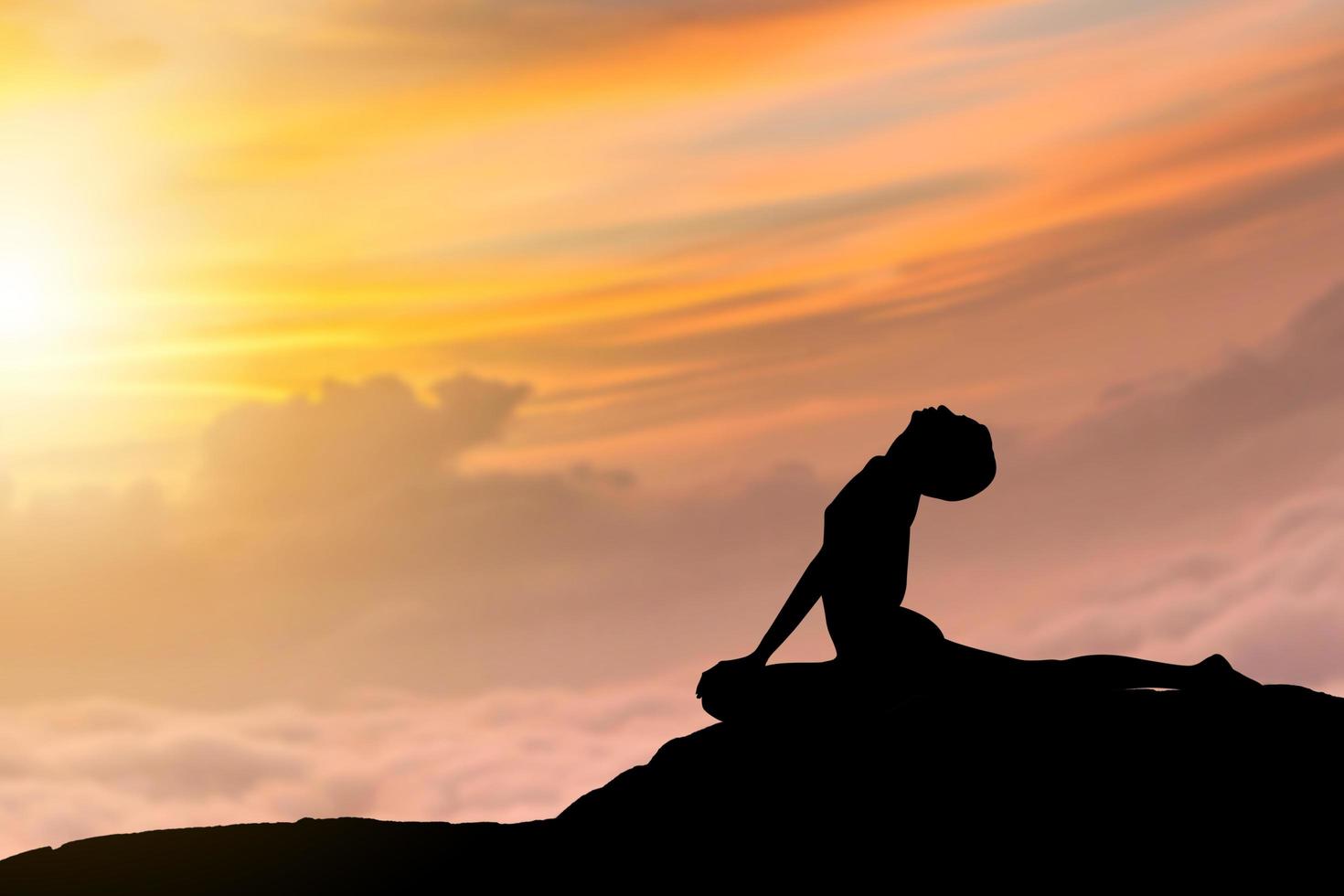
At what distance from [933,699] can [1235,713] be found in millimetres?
2514

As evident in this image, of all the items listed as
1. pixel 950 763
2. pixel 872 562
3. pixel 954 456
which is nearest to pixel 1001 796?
pixel 950 763

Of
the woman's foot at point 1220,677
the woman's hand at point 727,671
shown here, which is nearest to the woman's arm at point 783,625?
the woman's hand at point 727,671

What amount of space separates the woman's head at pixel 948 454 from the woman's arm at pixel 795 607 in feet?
3.75

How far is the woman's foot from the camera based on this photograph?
14.3 meters

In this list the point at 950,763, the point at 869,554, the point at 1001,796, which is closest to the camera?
the point at 1001,796

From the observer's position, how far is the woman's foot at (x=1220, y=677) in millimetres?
14258

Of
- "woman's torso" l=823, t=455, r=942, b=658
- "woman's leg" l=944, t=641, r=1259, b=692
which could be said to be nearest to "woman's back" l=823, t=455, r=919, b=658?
"woman's torso" l=823, t=455, r=942, b=658

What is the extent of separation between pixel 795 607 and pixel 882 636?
79 centimetres

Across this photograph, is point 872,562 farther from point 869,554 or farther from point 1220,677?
point 1220,677

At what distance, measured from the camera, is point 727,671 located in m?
15.0

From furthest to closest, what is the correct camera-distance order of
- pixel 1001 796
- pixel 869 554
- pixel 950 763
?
pixel 869 554 < pixel 950 763 < pixel 1001 796

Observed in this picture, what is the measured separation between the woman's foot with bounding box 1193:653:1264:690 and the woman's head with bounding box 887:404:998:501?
7.71 ft

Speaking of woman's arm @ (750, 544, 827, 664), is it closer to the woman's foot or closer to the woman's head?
the woman's head

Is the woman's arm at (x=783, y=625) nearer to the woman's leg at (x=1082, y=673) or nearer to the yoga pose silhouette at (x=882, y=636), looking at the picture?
the yoga pose silhouette at (x=882, y=636)
